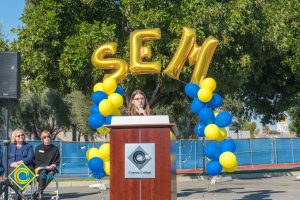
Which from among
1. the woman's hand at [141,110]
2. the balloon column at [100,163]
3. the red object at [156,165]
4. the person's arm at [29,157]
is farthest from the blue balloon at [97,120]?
the red object at [156,165]

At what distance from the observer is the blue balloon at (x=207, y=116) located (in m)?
9.62

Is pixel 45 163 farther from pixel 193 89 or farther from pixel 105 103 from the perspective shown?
pixel 193 89

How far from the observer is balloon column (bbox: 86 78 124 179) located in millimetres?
9469

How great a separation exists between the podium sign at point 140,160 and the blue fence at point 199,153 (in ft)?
50.2

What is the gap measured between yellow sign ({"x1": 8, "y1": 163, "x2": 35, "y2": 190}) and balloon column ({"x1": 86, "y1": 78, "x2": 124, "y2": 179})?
1.12 m

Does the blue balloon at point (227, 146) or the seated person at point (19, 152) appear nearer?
the blue balloon at point (227, 146)

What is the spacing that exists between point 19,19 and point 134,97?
404 inches

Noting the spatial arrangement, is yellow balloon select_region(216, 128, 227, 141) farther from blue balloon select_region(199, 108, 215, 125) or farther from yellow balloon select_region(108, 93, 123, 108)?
yellow balloon select_region(108, 93, 123, 108)

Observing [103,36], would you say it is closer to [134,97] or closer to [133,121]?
[134,97]

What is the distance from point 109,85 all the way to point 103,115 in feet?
2.15

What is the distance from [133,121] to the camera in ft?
22.5

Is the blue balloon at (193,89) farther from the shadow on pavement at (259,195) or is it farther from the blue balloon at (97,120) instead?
the shadow on pavement at (259,195)

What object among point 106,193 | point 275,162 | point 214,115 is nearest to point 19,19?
point 106,193

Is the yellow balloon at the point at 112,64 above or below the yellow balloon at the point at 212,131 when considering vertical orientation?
above
